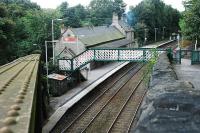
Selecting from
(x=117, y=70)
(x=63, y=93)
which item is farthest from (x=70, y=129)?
(x=117, y=70)

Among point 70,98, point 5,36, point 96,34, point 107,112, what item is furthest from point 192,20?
point 96,34

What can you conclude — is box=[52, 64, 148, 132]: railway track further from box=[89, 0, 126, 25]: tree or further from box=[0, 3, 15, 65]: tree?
box=[89, 0, 126, 25]: tree

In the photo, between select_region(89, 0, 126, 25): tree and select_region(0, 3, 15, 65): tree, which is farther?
select_region(89, 0, 126, 25): tree

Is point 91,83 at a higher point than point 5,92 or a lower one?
lower

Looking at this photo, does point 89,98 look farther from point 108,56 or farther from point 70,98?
point 108,56

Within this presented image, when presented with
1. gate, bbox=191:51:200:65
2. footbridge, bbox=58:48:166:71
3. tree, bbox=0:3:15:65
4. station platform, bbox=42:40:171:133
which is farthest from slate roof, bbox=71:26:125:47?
gate, bbox=191:51:200:65

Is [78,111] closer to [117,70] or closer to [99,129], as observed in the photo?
[99,129]

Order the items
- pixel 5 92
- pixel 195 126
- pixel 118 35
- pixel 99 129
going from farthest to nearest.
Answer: pixel 118 35, pixel 99 129, pixel 5 92, pixel 195 126

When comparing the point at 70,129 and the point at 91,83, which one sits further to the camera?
the point at 91,83

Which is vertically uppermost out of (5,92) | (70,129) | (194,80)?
(5,92)

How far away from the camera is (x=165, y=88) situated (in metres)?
6.79

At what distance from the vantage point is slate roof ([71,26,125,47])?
43906 mm

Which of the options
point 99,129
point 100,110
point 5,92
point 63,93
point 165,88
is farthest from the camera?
point 63,93

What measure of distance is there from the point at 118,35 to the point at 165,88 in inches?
2155
